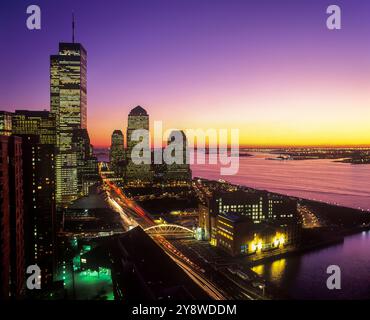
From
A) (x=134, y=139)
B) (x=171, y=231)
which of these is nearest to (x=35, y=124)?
(x=171, y=231)

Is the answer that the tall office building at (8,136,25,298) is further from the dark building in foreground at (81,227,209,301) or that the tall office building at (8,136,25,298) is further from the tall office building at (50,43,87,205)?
the tall office building at (50,43,87,205)

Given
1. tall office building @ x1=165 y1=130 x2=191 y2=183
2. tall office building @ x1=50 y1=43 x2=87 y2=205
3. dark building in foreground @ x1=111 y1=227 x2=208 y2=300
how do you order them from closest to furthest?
dark building in foreground @ x1=111 y1=227 x2=208 y2=300
tall office building @ x1=165 y1=130 x2=191 y2=183
tall office building @ x1=50 y1=43 x2=87 y2=205

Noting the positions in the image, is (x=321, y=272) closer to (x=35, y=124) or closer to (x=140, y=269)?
(x=140, y=269)

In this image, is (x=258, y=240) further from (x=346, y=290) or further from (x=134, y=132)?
(x=134, y=132)

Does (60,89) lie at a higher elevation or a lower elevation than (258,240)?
higher

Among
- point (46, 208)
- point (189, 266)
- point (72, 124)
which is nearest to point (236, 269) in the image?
point (189, 266)

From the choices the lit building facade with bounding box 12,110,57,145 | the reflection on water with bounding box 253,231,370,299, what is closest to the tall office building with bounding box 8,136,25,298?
the reflection on water with bounding box 253,231,370,299
